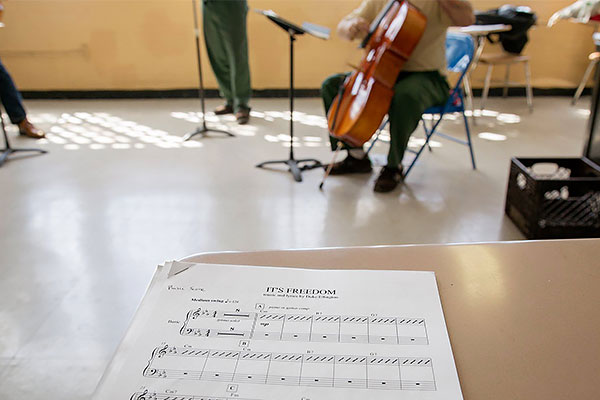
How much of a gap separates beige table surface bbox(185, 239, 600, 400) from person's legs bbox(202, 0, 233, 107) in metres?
3.77

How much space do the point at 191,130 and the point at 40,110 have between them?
169 centimetres

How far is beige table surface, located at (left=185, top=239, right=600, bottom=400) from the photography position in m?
0.51

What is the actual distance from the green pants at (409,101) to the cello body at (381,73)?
0.10 m

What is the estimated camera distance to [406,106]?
108 inches

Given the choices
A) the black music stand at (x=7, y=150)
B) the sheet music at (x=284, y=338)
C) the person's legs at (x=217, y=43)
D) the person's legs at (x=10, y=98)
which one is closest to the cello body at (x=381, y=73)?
the person's legs at (x=217, y=43)

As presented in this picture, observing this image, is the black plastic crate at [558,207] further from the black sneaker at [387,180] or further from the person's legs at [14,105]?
the person's legs at [14,105]

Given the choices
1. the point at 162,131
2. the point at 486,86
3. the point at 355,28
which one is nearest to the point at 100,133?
the point at 162,131

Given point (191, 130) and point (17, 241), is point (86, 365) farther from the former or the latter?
point (191, 130)

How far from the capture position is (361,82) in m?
2.71

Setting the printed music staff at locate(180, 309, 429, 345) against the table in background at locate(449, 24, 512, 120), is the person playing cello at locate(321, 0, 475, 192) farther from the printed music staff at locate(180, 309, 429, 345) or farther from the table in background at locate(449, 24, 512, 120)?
the printed music staff at locate(180, 309, 429, 345)

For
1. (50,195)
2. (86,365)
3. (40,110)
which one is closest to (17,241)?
(50,195)

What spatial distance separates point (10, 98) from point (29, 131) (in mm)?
262

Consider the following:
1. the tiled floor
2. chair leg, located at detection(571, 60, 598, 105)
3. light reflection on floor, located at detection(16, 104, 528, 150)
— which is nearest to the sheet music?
the tiled floor

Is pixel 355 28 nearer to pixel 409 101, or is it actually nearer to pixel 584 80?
pixel 409 101
